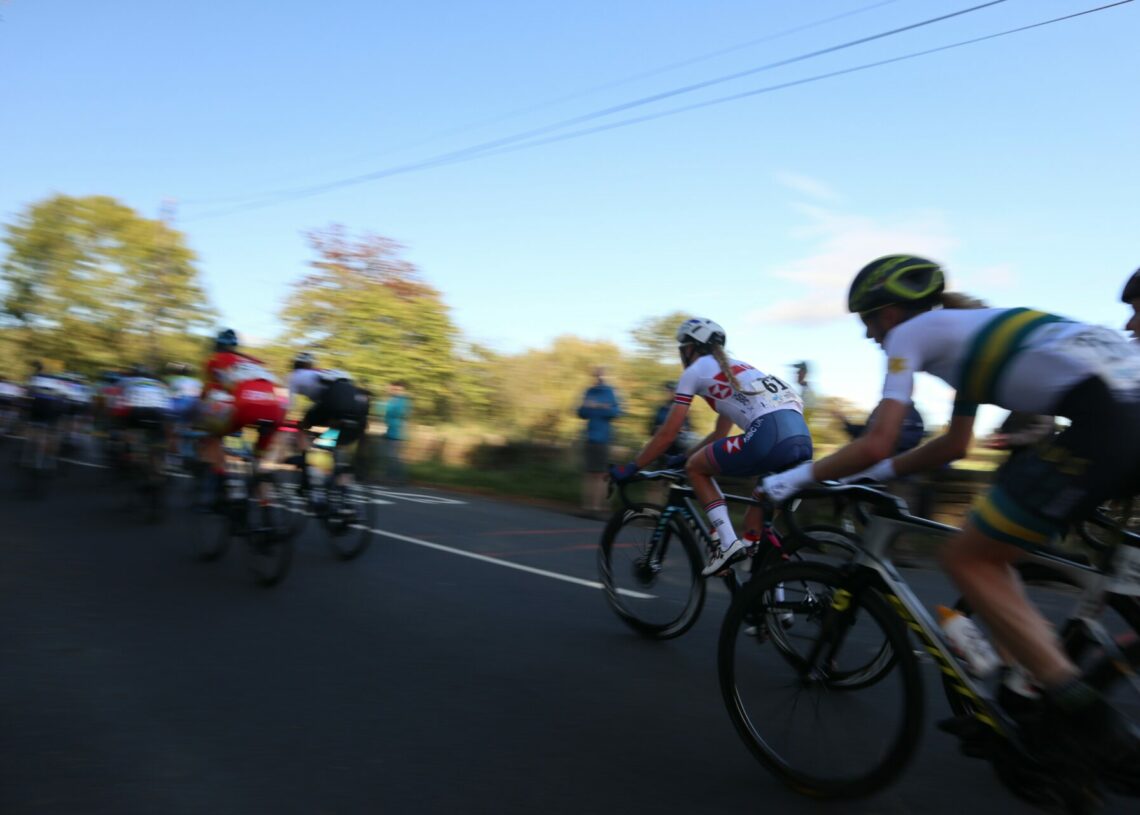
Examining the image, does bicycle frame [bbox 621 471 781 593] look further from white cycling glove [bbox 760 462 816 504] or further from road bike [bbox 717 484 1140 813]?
white cycling glove [bbox 760 462 816 504]

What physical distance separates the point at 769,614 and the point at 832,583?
462 mm

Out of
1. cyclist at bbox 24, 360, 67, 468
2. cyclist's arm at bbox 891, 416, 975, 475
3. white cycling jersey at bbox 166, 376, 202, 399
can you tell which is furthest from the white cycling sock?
cyclist at bbox 24, 360, 67, 468

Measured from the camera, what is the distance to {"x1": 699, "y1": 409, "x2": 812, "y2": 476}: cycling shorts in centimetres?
468

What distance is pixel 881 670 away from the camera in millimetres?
3016

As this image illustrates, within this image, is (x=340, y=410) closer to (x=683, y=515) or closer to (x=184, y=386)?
(x=683, y=515)

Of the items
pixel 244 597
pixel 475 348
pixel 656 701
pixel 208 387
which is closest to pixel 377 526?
pixel 208 387

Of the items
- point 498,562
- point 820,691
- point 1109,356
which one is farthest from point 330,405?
point 1109,356

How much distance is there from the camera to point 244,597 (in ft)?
19.7

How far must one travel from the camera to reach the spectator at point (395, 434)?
52.2 ft

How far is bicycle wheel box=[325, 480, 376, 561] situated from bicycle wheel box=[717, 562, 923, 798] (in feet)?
16.1

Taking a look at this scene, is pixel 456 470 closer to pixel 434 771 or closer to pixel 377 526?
pixel 377 526

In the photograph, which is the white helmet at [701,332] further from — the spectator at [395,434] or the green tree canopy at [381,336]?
the green tree canopy at [381,336]

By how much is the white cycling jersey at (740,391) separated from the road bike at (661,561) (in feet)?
1.55

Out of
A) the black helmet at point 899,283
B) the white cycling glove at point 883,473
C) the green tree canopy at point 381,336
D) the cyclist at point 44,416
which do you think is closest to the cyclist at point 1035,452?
the black helmet at point 899,283
